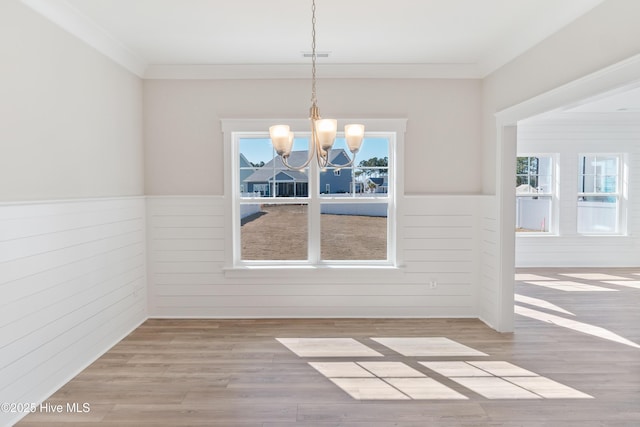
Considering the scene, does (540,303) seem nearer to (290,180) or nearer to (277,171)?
(290,180)

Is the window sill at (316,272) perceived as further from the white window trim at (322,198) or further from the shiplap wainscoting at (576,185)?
the shiplap wainscoting at (576,185)

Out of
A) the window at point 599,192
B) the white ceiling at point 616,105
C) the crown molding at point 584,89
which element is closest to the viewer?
the crown molding at point 584,89

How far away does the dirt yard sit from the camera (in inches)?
179

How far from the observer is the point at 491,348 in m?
3.55

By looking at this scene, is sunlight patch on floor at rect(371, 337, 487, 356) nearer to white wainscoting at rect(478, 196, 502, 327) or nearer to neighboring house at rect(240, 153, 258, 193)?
white wainscoting at rect(478, 196, 502, 327)

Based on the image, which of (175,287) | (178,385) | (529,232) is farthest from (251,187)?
(529,232)

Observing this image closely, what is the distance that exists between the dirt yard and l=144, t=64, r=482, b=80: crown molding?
148 cm

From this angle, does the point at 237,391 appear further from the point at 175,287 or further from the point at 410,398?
the point at 175,287

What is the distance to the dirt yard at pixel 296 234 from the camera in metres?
4.56

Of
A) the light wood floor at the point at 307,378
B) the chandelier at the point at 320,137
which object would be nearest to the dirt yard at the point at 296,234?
the light wood floor at the point at 307,378

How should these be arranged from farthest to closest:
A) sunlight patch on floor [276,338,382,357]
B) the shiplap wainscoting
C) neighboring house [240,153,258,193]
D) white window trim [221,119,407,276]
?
1. the shiplap wainscoting
2. neighboring house [240,153,258,193]
3. white window trim [221,119,407,276]
4. sunlight patch on floor [276,338,382,357]

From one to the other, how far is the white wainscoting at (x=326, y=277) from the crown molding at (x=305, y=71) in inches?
53.2

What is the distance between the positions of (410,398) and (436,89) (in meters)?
3.19

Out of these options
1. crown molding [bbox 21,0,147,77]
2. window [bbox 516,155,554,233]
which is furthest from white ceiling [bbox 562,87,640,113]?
crown molding [bbox 21,0,147,77]
